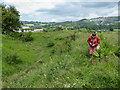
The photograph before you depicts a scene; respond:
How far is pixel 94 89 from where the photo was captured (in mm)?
4500

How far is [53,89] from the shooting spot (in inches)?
194

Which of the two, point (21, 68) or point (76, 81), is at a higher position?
point (76, 81)

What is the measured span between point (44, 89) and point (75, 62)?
3.58 meters

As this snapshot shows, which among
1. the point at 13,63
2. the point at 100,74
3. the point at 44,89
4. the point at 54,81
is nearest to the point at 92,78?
the point at 100,74

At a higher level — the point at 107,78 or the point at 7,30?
the point at 7,30

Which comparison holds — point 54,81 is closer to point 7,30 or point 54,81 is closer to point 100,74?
point 100,74

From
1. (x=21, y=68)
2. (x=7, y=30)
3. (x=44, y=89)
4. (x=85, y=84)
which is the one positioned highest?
(x=7, y=30)

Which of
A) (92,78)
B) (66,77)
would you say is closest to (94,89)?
(92,78)

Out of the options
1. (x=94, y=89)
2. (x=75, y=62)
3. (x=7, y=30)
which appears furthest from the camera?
(x=7, y=30)

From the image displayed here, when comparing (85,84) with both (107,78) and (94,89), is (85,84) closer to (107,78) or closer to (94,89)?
(94,89)

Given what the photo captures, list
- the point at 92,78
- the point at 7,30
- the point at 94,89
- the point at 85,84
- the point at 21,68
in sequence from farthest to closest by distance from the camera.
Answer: the point at 7,30, the point at 21,68, the point at 92,78, the point at 85,84, the point at 94,89

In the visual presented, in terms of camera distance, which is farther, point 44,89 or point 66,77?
point 66,77

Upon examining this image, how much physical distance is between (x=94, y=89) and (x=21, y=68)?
974 cm

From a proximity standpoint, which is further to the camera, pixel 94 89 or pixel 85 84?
pixel 85 84
